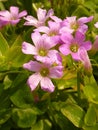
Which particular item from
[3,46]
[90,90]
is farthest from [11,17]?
[90,90]

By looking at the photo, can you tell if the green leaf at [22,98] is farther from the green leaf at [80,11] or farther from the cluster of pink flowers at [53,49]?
the green leaf at [80,11]

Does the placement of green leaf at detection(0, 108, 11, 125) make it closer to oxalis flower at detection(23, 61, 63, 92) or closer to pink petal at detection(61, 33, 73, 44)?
oxalis flower at detection(23, 61, 63, 92)

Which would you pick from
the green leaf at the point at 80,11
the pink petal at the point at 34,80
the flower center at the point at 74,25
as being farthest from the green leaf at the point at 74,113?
the green leaf at the point at 80,11

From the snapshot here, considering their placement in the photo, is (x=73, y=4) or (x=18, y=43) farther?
(x=73, y=4)

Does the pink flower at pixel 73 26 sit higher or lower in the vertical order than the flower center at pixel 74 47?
higher

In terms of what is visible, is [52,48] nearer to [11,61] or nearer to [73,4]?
[11,61]

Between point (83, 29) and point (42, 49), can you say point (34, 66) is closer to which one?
point (42, 49)

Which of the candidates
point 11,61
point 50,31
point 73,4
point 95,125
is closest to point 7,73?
point 11,61
